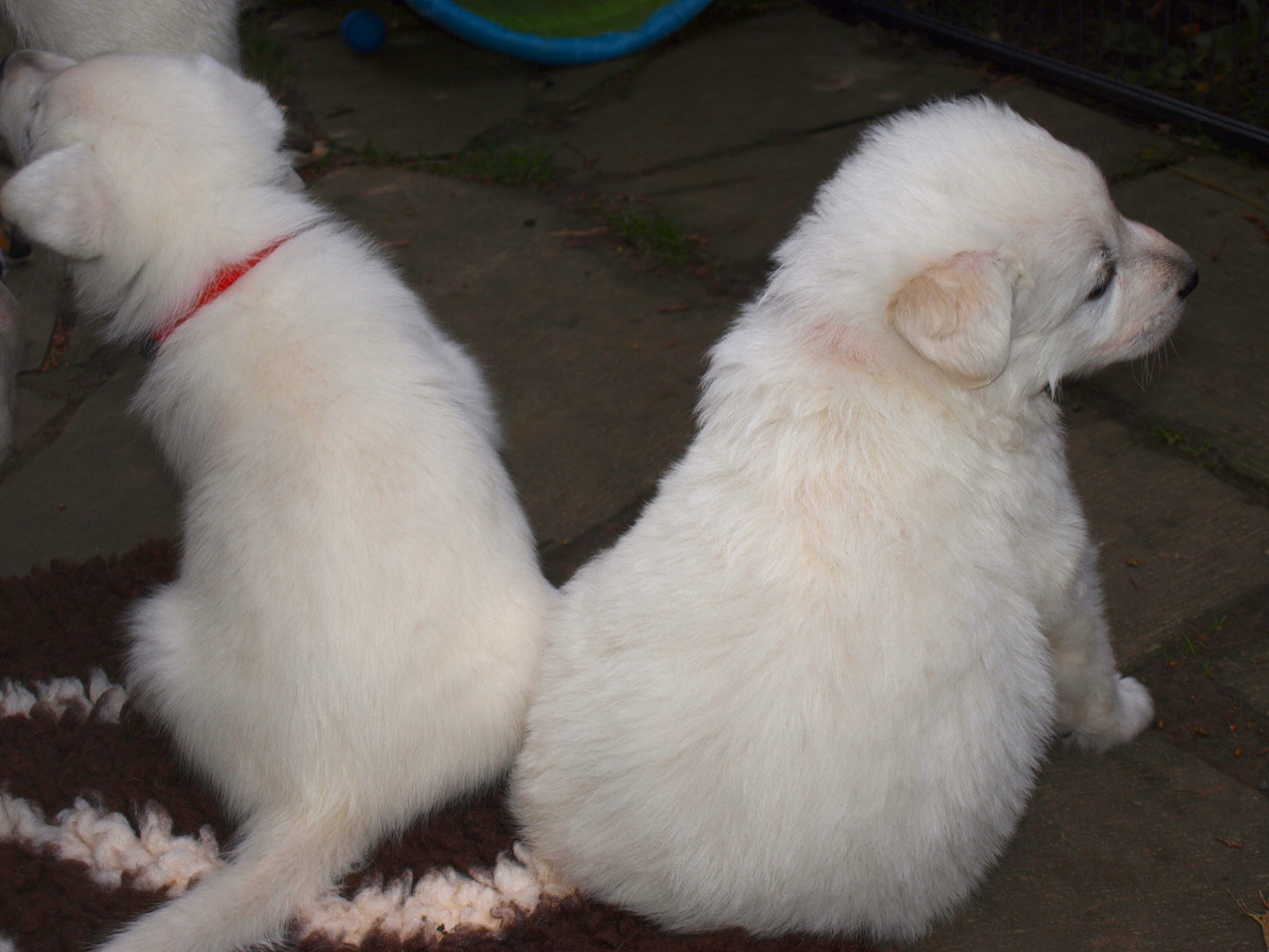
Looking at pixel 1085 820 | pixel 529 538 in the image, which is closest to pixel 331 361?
pixel 529 538

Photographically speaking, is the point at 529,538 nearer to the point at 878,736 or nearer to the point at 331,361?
the point at 331,361

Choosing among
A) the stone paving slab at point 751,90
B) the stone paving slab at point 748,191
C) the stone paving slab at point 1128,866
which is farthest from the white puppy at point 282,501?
the stone paving slab at point 751,90

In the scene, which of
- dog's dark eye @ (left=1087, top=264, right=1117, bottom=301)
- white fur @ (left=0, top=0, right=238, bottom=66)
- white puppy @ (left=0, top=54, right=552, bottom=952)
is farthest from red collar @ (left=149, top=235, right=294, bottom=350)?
dog's dark eye @ (left=1087, top=264, right=1117, bottom=301)

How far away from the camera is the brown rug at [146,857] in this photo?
245 centimetres

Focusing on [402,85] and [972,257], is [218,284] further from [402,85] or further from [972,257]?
[402,85]

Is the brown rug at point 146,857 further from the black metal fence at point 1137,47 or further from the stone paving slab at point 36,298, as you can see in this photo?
the black metal fence at point 1137,47

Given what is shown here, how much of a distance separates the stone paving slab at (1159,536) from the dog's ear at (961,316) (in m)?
1.36

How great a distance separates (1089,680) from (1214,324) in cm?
201

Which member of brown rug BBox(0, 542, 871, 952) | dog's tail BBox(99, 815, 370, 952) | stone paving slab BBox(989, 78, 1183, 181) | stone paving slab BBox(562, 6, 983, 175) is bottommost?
brown rug BBox(0, 542, 871, 952)

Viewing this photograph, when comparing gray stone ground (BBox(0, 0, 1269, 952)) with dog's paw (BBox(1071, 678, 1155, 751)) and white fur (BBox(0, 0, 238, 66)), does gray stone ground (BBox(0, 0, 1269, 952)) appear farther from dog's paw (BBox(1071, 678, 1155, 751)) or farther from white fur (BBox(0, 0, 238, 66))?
white fur (BBox(0, 0, 238, 66))

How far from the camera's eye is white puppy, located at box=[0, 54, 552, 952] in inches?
92.3

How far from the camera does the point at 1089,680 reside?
2633 mm

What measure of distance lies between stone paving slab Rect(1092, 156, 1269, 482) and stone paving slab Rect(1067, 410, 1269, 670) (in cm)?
17

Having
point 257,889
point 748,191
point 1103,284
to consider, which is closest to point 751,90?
point 748,191
